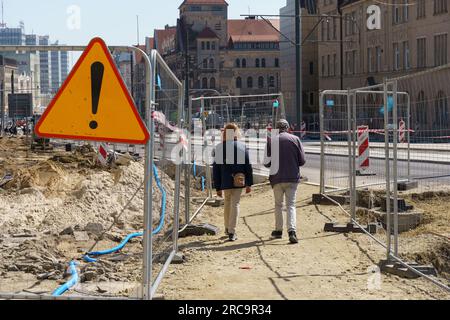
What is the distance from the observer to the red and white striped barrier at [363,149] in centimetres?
1653

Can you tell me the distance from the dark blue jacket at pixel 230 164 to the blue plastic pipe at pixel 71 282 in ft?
10.4

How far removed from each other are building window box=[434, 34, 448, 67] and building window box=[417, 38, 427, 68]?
1222 mm

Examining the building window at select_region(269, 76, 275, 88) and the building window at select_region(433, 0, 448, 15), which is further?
the building window at select_region(269, 76, 275, 88)

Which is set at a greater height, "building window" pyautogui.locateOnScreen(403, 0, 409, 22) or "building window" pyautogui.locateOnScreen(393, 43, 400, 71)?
"building window" pyautogui.locateOnScreen(403, 0, 409, 22)

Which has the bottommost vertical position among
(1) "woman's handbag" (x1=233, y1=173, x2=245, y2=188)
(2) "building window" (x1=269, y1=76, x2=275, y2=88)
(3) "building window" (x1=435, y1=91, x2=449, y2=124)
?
(1) "woman's handbag" (x1=233, y1=173, x2=245, y2=188)

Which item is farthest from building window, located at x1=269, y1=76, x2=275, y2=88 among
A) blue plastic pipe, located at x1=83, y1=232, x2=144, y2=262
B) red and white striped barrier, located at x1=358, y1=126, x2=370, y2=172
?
blue plastic pipe, located at x1=83, y1=232, x2=144, y2=262

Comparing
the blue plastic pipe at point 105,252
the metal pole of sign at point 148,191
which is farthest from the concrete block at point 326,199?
the metal pole of sign at point 148,191

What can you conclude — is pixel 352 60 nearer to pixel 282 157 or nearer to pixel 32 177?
pixel 32 177

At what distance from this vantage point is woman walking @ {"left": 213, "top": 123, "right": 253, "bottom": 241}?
12.7 metres

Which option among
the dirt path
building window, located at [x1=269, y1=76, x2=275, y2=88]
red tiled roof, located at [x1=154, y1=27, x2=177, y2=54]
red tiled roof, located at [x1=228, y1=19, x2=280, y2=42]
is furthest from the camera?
red tiled roof, located at [x1=154, y1=27, x2=177, y2=54]

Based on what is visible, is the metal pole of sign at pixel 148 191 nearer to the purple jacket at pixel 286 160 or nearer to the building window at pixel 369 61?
the purple jacket at pixel 286 160

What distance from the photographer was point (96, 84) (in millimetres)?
6992

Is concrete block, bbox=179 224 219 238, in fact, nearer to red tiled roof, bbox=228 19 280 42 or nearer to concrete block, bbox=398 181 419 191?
concrete block, bbox=398 181 419 191
